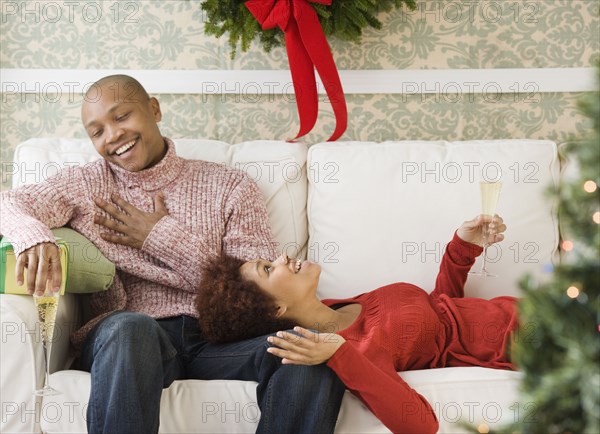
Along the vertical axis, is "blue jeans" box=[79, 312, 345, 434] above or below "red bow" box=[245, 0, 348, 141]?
below

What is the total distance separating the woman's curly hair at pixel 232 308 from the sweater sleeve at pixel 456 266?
1.77ft

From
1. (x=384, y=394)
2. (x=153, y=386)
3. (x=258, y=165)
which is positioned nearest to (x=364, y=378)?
(x=384, y=394)

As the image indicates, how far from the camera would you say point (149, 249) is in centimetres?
217

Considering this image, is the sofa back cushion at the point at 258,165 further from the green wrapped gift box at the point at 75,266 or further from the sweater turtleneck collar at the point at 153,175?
the green wrapped gift box at the point at 75,266

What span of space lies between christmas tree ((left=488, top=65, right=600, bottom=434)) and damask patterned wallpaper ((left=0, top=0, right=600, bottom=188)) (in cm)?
214

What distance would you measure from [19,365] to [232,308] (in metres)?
0.52

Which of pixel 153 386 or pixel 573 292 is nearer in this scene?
pixel 573 292

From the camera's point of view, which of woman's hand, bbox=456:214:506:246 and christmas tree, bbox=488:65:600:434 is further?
woman's hand, bbox=456:214:506:246

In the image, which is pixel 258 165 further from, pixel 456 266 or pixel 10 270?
pixel 10 270

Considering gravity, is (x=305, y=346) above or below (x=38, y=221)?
below

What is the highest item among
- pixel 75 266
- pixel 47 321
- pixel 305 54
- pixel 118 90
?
pixel 305 54

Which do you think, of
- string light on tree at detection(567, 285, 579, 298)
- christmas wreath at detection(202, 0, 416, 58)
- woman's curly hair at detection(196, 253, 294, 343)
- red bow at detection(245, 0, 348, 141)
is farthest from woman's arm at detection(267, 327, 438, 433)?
christmas wreath at detection(202, 0, 416, 58)

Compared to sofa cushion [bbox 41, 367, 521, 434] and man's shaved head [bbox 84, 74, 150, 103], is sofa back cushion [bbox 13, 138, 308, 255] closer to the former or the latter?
man's shaved head [bbox 84, 74, 150, 103]

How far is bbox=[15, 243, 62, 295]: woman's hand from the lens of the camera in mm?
1821
